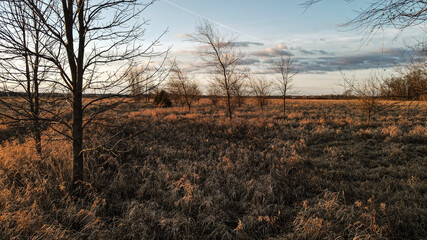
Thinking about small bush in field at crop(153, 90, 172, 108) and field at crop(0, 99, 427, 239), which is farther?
small bush in field at crop(153, 90, 172, 108)

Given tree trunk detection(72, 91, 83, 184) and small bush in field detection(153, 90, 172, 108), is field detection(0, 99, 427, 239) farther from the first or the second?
small bush in field detection(153, 90, 172, 108)

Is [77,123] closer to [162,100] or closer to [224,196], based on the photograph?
[224,196]

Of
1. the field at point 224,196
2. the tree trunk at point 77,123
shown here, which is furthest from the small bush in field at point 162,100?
the tree trunk at point 77,123

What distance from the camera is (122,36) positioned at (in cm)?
359

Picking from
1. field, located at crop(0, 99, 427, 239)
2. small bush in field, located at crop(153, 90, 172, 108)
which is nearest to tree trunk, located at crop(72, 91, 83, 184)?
field, located at crop(0, 99, 427, 239)

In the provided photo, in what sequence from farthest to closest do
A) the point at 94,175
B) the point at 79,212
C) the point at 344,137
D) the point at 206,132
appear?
the point at 206,132 → the point at 344,137 → the point at 94,175 → the point at 79,212

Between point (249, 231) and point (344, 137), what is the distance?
832 cm

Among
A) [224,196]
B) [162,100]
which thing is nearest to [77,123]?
[224,196]

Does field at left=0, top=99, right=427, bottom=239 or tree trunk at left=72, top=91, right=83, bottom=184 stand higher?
tree trunk at left=72, top=91, right=83, bottom=184

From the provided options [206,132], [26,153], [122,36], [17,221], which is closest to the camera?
[17,221]

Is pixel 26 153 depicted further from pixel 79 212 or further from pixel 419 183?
pixel 419 183

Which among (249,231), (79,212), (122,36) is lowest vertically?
(249,231)

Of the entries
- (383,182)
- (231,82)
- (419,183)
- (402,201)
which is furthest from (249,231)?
(231,82)

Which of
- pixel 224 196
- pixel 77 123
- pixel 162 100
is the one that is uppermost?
pixel 162 100
